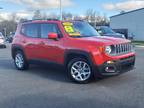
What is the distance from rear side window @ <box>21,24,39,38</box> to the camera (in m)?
9.07

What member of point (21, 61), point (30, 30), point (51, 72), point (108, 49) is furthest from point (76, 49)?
point (21, 61)

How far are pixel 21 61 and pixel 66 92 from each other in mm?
3895

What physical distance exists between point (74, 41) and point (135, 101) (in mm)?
2696

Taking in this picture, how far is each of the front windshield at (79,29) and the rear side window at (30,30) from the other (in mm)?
1356

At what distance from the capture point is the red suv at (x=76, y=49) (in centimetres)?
707

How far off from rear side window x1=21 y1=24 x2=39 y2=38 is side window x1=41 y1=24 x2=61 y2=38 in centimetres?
36

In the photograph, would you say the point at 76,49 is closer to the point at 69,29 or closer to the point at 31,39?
the point at 69,29

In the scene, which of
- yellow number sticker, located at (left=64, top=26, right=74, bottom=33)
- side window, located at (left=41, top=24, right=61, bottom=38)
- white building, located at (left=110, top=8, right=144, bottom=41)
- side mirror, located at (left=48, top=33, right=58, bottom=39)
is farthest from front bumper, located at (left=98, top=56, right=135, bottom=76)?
white building, located at (left=110, top=8, right=144, bottom=41)

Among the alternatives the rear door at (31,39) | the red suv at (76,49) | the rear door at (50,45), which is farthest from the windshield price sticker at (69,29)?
the rear door at (31,39)

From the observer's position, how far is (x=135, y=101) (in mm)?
5605

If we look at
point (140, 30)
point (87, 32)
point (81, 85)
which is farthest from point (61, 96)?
point (140, 30)

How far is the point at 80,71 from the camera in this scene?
7488 millimetres

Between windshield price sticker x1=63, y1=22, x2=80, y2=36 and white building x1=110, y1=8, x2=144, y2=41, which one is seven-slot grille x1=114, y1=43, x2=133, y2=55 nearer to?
windshield price sticker x1=63, y1=22, x2=80, y2=36

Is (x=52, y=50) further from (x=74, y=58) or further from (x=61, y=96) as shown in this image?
(x=61, y=96)
